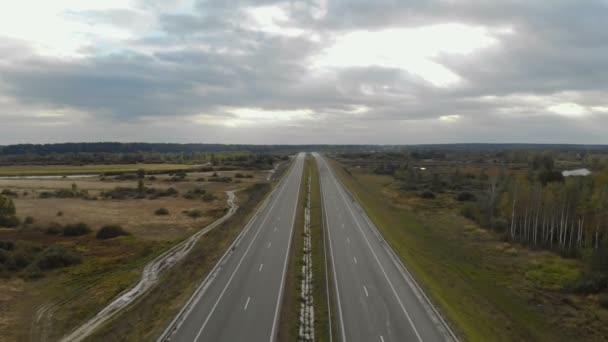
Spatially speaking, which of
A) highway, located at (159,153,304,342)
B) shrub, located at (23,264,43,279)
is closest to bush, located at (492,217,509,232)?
highway, located at (159,153,304,342)

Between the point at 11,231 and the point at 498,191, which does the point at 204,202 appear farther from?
the point at 498,191

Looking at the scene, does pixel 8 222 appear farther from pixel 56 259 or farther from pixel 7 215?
pixel 56 259

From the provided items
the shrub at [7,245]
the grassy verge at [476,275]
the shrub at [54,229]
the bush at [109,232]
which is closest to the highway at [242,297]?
the grassy verge at [476,275]

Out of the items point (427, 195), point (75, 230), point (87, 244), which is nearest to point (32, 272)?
point (87, 244)

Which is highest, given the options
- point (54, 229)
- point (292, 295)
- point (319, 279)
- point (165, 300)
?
point (319, 279)

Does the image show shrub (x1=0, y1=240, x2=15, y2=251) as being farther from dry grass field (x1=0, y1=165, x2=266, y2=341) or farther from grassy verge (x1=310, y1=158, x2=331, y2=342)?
grassy verge (x1=310, y1=158, x2=331, y2=342)

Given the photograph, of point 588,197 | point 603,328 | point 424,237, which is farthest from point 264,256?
point 588,197
